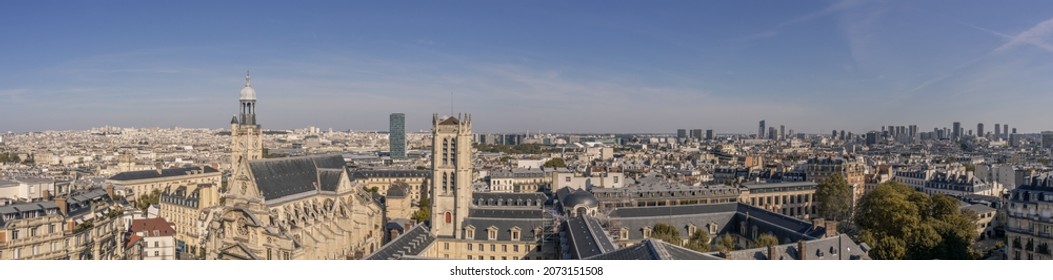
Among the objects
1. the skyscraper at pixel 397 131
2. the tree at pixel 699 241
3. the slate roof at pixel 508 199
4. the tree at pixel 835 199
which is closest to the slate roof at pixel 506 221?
A: the slate roof at pixel 508 199

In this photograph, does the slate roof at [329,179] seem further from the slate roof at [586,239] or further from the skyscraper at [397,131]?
the skyscraper at [397,131]

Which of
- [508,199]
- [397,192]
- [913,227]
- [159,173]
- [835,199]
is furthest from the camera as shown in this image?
[159,173]

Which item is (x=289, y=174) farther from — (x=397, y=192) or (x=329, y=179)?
(x=397, y=192)

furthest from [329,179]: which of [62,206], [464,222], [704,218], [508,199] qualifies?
[704,218]

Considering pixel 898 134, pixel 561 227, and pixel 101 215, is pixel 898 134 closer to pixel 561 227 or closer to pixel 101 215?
pixel 561 227

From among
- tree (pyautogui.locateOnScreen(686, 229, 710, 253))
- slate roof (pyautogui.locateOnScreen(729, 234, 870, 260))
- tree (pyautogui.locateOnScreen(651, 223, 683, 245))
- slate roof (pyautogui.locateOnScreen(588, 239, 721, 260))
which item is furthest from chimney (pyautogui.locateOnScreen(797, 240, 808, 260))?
tree (pyautogui.locateOnScreen(651, 223, 683, 245))
